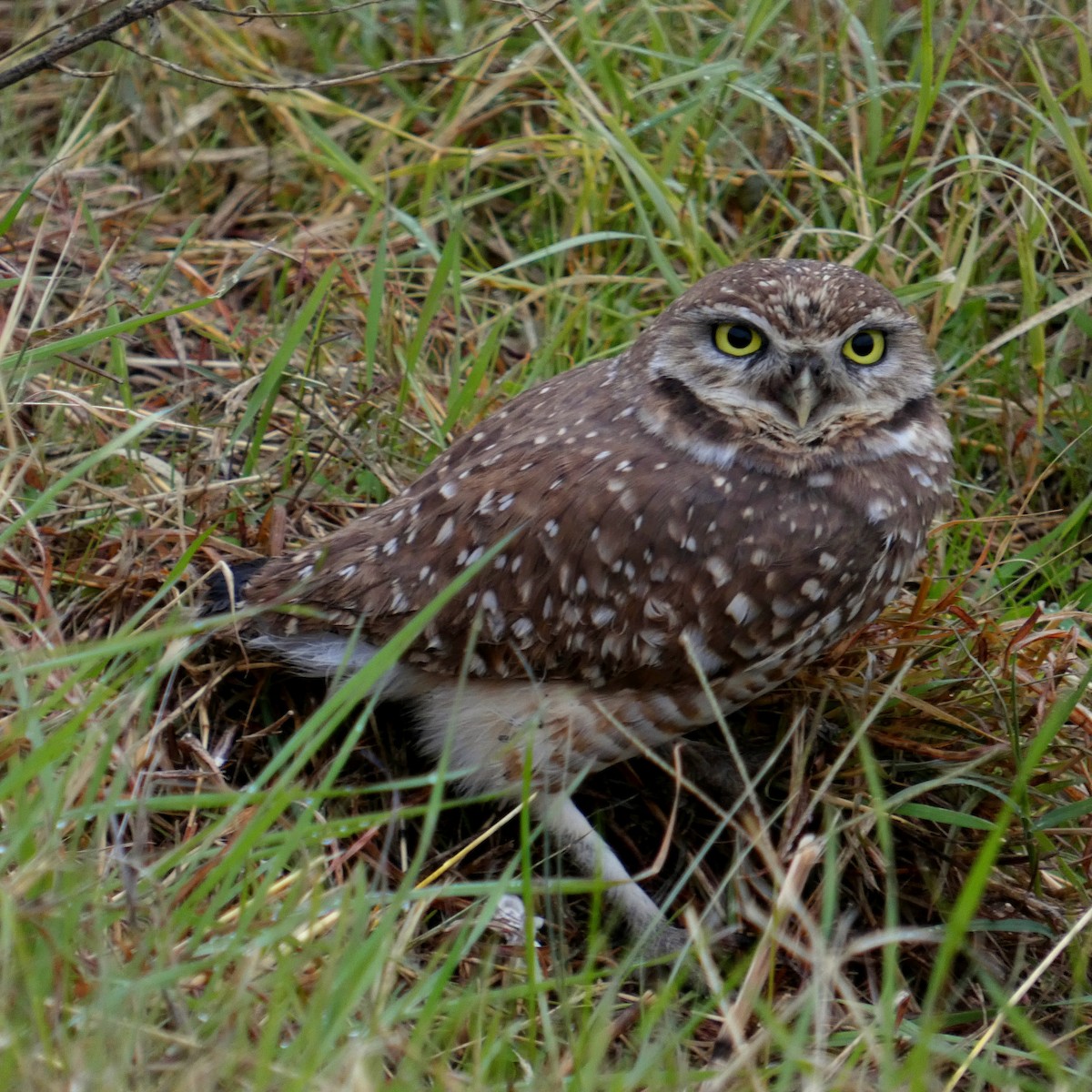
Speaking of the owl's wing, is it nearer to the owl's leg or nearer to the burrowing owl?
the burrowing owl

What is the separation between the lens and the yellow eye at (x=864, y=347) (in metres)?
2.48

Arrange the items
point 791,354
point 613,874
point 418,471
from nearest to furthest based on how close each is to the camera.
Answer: point 791,354 < point 613,874 < point 418,471

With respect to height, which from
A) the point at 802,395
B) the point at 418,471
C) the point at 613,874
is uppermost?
the point at 802,395

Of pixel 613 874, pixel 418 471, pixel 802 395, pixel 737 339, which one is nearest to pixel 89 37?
pixel 418 471

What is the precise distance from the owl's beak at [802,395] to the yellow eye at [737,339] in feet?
0.31

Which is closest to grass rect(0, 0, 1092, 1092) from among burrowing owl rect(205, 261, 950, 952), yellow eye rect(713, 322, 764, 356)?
burrowing owl rect(205, 261, 950, 952)

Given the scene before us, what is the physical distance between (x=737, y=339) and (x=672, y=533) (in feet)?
1.23

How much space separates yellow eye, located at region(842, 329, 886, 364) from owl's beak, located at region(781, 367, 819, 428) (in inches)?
3.7

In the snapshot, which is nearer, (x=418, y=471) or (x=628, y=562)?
(x=628, y=562)

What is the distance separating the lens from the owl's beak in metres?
2.45

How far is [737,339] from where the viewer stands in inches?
98.7

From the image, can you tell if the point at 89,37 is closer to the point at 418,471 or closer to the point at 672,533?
the point at 418,471

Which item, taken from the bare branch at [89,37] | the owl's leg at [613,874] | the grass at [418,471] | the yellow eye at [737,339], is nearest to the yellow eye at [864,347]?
the yellow eye at [737,339]

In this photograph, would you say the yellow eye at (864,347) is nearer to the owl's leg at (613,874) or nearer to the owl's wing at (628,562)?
the owl's wing at (628,562)
